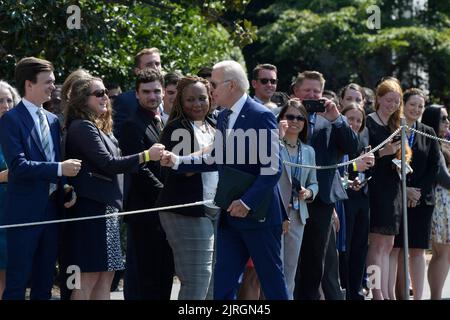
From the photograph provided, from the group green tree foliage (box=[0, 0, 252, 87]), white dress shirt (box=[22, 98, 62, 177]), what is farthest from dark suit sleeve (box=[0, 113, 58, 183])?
green tree foliage (box=[0, 0, 252, 87])

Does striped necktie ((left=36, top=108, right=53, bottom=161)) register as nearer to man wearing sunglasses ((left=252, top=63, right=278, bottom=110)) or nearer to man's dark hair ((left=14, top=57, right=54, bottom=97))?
man's dark hair ((left=14, top=57, right=54, bottom=97))

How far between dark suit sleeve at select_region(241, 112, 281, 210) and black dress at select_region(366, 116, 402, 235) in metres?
2.56

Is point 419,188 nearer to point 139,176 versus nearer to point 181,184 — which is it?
point 181,184

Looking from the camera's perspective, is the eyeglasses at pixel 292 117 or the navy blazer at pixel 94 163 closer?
the navy blazer at pixel 94 163

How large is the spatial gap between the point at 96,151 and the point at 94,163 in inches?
4.8

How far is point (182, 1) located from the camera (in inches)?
510

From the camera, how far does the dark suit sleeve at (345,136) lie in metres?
9.03

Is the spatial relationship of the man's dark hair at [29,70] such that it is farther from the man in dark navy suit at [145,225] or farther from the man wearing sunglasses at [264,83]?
the man wearing sunglasses at [264,83]

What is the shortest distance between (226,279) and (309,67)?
18021mm

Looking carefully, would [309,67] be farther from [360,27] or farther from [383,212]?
[383,212]

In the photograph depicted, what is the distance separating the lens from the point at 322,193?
29.4 ft

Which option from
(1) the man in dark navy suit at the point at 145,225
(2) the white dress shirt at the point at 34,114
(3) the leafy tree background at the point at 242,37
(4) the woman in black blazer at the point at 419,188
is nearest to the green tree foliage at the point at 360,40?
(3) the leafy tree background at the point at 242,37

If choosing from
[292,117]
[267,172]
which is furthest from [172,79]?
[267,172]
